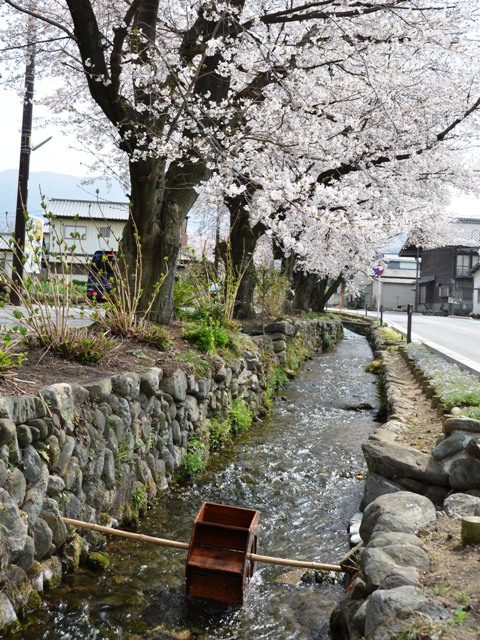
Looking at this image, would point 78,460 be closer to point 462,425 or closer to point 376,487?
point 376,487

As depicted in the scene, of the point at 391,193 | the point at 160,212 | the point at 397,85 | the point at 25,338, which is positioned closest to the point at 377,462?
the point at 25,338

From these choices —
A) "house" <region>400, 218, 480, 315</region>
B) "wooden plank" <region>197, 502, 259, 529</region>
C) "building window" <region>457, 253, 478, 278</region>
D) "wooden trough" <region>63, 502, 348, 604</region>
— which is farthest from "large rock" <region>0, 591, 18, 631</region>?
"building window" <region>457, 253, 478, 278</region>

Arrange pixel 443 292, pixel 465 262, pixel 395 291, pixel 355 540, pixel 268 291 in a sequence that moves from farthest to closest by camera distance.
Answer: pixel 395 291 → pixel 443 292 → pixel 465 262 → pixel 268 291 → pixel 355 540

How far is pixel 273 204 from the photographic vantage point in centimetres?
1156

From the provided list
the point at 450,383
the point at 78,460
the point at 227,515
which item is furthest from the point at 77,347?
the point at 450,383

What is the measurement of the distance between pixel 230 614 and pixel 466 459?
7.27 ft

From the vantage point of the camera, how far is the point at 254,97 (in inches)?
373

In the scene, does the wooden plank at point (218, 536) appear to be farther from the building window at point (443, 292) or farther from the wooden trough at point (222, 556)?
the building window at point (443, 292)

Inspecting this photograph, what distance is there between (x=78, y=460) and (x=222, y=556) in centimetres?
132

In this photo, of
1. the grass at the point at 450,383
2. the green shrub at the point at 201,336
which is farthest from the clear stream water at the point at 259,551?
the green shrub at the point at 201,336

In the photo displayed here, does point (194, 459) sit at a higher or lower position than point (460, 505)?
lower

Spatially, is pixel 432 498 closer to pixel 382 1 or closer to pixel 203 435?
pixel 203 435

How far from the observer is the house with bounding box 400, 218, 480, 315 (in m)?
50.4

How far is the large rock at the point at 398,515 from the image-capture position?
401 cm
